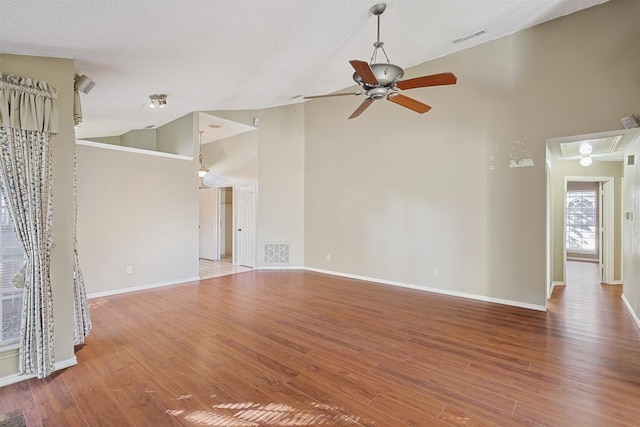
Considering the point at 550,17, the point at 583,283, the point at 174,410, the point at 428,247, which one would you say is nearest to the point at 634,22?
the point at 550,17

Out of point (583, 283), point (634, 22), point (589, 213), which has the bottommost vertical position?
point (583, 283)

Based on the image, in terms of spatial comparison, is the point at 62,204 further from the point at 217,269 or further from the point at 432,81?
the point at 217,269

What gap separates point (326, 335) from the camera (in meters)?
3.48

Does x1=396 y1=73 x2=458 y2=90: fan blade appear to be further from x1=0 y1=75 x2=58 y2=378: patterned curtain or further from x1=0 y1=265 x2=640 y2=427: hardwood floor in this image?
x1=0 y1=75 x2=58 y2=378: patterned curtain

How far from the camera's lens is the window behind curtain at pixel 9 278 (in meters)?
2.56

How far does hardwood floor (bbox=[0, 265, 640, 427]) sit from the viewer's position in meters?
2.16

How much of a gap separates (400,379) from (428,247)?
3145 millimetres

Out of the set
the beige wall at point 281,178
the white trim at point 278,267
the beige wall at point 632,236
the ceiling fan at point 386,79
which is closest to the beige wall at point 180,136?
the beige wall at point 281,178

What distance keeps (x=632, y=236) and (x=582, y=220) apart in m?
6.19

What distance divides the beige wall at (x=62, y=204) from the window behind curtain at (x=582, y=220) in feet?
38.0

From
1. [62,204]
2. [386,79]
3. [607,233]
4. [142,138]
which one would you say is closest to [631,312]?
[607,233]

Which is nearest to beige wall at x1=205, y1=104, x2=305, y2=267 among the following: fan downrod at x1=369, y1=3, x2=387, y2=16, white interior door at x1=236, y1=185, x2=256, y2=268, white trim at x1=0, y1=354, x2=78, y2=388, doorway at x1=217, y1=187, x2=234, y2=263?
white interior door at x1=236, y1=185, x2=256, y2=268

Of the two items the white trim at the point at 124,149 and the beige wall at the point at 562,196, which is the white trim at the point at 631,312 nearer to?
the beige wall at the point at 562,196

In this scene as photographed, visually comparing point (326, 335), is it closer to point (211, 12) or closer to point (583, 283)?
point (211, 12)
